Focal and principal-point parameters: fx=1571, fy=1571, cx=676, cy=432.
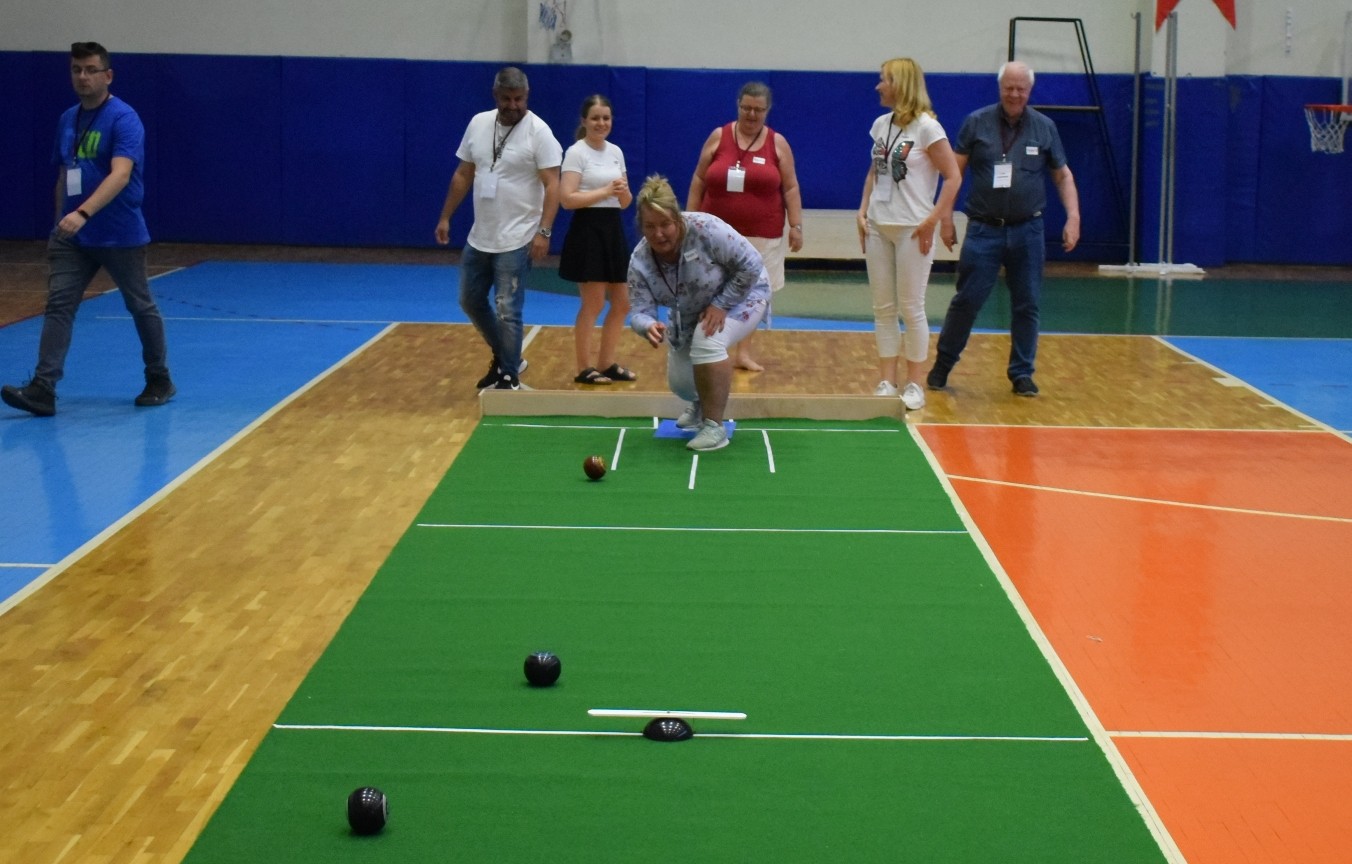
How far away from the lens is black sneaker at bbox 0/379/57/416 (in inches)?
323

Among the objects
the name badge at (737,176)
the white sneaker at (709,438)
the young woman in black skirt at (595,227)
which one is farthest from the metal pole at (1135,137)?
the white sneaker at (709,438)

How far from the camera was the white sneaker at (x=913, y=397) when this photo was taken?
8664mm

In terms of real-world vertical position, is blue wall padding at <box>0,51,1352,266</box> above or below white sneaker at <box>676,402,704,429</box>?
above

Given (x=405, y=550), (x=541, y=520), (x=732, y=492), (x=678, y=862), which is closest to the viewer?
(x=678, y=862)

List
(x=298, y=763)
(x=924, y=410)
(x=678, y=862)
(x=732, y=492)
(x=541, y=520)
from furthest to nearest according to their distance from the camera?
(x=924, y=410), (x=732, y=492), (x=541, y=520), (x=298, y=763), (x=678, y=862)

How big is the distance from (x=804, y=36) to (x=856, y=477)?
10857mm

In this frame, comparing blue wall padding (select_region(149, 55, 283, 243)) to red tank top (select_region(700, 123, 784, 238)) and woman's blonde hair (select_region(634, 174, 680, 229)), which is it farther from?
woman's blonde hair (select_region(634, 174, 680, 229))

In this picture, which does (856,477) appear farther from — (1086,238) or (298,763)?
(1086,238)

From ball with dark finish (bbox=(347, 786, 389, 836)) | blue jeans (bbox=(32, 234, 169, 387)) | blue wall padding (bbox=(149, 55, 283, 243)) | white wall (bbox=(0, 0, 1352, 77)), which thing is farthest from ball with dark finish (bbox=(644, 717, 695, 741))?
blue wall padding (bbox=(149, 55, 283, 243))

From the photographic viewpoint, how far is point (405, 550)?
5922mm

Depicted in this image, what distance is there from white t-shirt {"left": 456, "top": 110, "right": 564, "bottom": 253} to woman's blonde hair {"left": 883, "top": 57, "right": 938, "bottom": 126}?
5.91 ft

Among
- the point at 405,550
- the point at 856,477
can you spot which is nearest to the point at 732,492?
the point at 856,477

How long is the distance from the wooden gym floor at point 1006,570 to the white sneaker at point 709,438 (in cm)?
90

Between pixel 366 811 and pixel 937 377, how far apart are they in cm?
623
